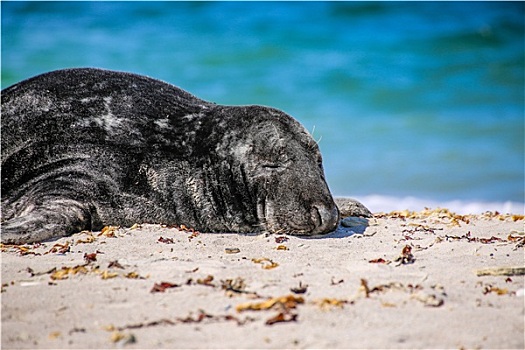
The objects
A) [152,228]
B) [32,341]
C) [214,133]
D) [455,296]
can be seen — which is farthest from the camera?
[214,133]

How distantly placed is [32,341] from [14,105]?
3821 mm

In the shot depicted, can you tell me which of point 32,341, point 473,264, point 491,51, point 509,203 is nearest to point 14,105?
point 32,341

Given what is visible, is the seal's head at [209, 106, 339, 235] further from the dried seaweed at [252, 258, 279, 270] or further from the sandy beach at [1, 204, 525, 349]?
the dried seaweed at [252, 258, 279, 270]

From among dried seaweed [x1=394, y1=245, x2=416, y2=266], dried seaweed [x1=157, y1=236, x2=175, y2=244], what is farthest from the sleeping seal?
dried seaweed [x1=394, y1=245, x2=416, y2=266]

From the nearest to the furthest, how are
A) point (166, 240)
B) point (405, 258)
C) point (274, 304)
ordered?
point (274, 304) < point (405, 258) < point (166, 240)

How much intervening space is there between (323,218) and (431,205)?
6.61m

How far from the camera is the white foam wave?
37.7 feet

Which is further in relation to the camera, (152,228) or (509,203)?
(509,203)

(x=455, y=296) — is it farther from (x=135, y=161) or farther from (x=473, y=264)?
(x=135, y=161)

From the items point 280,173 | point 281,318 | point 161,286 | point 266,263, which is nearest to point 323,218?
point 280,173

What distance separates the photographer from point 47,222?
5.62m

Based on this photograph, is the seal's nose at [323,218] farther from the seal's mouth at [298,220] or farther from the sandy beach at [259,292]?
the sandy beach at [259,292]

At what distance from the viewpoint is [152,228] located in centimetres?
597

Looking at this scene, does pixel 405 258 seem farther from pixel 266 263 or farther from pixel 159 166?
pixel 159 166
